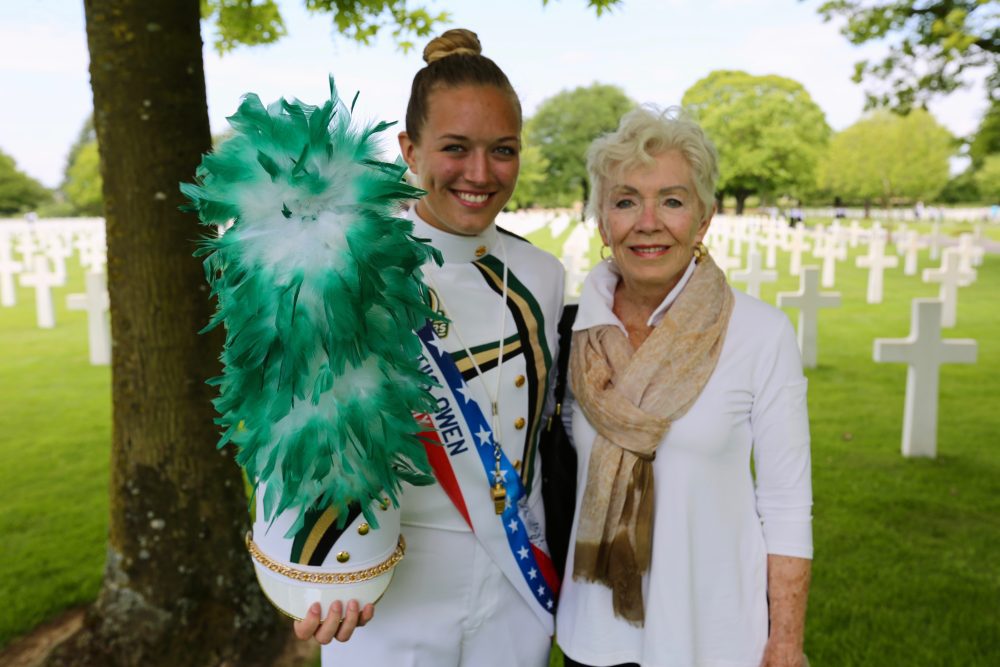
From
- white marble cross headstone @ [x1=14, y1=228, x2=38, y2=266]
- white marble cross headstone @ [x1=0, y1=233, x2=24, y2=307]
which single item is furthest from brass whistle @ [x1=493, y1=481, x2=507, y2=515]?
white marble cross headstone @ [x1=14, y1=228, x2=38, y2=266]

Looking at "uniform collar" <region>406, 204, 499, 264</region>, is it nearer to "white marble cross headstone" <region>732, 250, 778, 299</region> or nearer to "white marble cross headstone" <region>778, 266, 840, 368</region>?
"white marble cross headstone" <region>778, 266, 840, 368</region>

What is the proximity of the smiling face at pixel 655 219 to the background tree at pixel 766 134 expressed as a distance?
53.8 m

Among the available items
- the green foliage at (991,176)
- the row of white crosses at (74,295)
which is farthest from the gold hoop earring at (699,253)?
the green foliage at (991,176)

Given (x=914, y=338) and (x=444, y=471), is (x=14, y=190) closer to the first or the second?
(x=914, y=338)

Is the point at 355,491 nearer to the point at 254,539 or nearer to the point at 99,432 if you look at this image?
the point at 254,539

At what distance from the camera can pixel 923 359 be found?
18.3ft

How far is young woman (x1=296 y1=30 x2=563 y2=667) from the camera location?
5.79ft

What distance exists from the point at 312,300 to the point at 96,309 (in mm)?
9180

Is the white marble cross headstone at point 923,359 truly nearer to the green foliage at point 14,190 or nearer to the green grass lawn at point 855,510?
the green grass lawn at point 855,510

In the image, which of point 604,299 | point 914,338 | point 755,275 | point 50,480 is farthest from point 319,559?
point 755,275

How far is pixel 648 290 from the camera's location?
197 centimetres

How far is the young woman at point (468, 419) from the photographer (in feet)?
5.79

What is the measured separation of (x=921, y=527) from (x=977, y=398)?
3.64m

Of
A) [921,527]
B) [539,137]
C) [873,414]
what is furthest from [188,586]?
[539,137]
